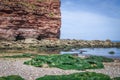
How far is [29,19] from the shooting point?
68.6m

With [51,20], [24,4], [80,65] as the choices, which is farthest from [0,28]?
[80,65]

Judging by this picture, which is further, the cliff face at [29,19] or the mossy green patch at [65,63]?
the cliff face at [29,19]

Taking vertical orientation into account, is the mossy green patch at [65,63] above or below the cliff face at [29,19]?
below

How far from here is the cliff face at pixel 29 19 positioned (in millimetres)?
64812

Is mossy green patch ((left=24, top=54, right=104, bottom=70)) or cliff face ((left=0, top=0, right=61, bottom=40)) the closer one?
mossy green patch ((left=24, top=54, right=104, bottom=70))

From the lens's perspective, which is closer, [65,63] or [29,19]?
[65,63]

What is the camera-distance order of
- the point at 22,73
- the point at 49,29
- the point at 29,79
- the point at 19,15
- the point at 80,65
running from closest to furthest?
the point at 29,79 < the point at 22,73 < the point at 80,65 < the point at 19,15 < the point at 49,29

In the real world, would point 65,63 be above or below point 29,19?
below

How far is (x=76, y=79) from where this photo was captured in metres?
17.5

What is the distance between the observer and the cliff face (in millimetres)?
64812

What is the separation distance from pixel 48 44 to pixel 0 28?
11.6m

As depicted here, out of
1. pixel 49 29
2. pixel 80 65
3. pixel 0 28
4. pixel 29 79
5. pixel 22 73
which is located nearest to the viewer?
pixel 29 79

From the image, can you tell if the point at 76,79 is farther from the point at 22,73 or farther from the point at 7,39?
the point at 7,39

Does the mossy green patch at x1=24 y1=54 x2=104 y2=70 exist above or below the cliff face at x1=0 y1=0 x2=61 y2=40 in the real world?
below
